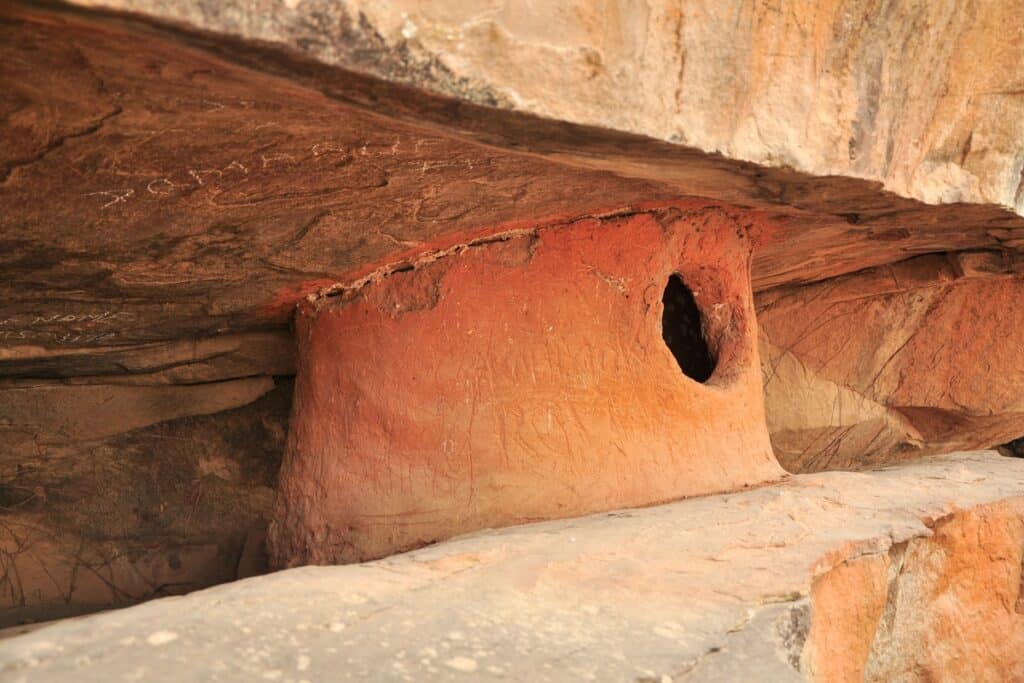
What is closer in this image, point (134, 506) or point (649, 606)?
point (649, 606)

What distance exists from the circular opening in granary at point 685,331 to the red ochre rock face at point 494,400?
562 mm

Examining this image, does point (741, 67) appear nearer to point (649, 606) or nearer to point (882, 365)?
point (649, 606)

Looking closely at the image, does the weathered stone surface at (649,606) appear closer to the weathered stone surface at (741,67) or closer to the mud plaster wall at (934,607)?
the mud plaster wall at (934,607)

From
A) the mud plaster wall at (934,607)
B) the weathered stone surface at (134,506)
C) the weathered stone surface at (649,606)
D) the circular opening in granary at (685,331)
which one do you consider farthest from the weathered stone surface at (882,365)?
the weathered stone surface at (134,506)

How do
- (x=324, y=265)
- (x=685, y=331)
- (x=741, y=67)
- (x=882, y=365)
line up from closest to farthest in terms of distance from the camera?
(x=741, y=67) → (x=324, y=265) → (x=685, y=331) → (x=882, y=365)

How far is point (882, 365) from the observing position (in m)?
5.19

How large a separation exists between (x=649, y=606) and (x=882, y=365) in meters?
3.30

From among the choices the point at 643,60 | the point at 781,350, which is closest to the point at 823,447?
the point at 781,350

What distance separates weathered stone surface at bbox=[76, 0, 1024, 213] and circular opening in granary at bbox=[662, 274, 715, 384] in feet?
3.68

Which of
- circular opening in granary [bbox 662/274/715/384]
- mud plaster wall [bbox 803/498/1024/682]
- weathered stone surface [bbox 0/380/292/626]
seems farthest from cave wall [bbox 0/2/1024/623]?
mud plaster wall [bbox 803/498/1024/682]

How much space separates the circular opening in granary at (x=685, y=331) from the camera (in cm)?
409

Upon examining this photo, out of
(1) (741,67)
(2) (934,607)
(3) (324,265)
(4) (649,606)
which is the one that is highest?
(1) (741,67)

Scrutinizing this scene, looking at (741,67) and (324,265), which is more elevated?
(741,67)

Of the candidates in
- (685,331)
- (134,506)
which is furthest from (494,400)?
(134,506)
